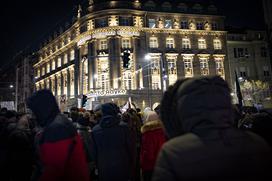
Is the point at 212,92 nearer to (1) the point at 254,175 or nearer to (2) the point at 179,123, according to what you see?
(2) the point at 179,123

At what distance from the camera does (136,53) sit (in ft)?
149

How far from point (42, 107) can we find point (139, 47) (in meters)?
Result: 43.2

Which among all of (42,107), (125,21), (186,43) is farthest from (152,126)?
(186,43)

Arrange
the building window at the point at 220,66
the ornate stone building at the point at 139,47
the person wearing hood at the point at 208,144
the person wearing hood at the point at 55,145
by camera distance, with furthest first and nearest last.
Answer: the building window at the point at 220,66
the ornate stone building at the point at 139,47
the person wearing hood at the point at 55,145
the person wearing hood at the point at 208,144

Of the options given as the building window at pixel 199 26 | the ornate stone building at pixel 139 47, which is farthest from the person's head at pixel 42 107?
the building window at pixel 199 26

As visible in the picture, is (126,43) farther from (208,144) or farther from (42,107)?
(208,144)

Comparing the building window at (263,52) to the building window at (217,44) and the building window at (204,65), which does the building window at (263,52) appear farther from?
the building window at (204,65)

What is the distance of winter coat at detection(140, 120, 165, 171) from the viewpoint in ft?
19.6

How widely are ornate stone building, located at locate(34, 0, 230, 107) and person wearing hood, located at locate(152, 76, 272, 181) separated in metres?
39.3

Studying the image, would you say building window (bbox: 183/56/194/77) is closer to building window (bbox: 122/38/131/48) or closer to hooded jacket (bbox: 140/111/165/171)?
building window (bbox: 122/38/131/48)

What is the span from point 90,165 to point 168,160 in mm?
4069

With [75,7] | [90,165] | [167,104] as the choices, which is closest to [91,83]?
[75,7]

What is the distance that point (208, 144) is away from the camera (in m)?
1.88

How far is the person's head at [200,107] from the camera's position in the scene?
6.36 ft
